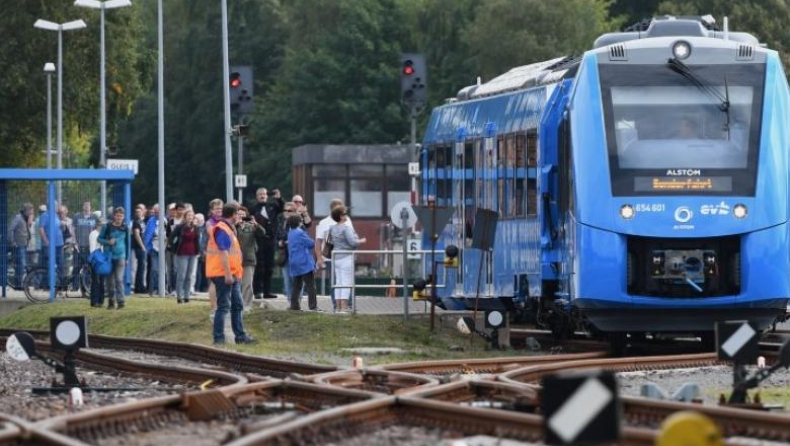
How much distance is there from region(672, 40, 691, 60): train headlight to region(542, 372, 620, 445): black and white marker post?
1385 cm

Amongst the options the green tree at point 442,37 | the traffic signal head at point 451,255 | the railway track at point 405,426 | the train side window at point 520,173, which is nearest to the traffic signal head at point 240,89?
the traffic signal head at point 451,255

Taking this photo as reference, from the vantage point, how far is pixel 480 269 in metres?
26.5

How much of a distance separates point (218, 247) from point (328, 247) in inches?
311

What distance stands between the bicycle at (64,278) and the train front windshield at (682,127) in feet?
58.2

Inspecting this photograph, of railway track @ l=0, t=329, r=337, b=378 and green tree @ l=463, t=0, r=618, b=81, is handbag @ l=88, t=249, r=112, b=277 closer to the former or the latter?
railway track @ l=0, t=329, r=337, b=378

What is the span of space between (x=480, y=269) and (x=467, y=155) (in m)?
2.56

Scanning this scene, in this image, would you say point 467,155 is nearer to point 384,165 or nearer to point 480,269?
point 480,269

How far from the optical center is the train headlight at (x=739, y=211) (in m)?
21.7

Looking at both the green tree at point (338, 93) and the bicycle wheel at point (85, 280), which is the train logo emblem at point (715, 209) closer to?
the bicycle wheel at point (85, 280)

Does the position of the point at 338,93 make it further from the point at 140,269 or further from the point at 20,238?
the point at 20,238

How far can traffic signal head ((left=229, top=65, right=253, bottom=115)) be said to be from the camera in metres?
33.8

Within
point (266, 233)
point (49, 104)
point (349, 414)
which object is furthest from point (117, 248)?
point (49, 104)

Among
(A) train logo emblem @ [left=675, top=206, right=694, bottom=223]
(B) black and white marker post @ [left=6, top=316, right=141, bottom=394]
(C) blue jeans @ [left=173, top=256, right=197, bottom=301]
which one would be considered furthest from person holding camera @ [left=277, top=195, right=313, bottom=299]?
(B) black and white marker post @ [left=6, top=316, right=141, bottom=394]

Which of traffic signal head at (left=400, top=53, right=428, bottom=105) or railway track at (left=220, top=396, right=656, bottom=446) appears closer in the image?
railway track at (left=220, top=396, right=656, bottom=446)
